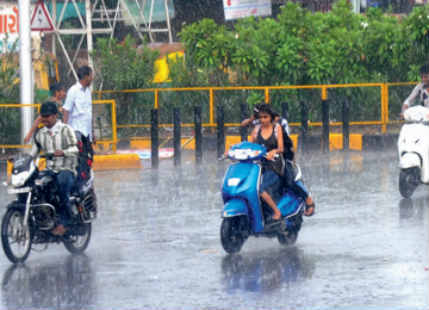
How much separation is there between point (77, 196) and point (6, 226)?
1.13m

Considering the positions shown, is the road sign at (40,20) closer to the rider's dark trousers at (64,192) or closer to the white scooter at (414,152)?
the white scooter at (414,152)

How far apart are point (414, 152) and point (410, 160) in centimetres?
14

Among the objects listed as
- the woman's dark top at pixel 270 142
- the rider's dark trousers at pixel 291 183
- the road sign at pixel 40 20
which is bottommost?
the rider's dark trousers at pixel 291 183

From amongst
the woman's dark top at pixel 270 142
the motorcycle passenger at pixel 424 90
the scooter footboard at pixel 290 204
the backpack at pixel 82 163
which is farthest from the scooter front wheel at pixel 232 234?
the motorcycle passenger at pixel 424 90

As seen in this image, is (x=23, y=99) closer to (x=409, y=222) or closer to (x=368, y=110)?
(x=368, y=110)

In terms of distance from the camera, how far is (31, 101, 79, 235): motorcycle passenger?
390 inches

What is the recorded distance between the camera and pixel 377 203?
1305 cm

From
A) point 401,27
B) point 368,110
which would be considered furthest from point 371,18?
point 368,110

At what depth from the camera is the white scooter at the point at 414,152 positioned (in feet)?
44.1

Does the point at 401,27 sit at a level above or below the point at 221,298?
above

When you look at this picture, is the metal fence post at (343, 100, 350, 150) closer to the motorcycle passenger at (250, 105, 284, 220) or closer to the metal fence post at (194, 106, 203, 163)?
the metal fence post at (194, 106, 203, 163)

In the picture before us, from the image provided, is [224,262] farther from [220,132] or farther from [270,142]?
[220,132]

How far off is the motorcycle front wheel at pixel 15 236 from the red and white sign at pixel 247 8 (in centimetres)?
2389

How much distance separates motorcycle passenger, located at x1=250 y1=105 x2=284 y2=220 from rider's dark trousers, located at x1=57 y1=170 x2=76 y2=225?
1.88 metres
